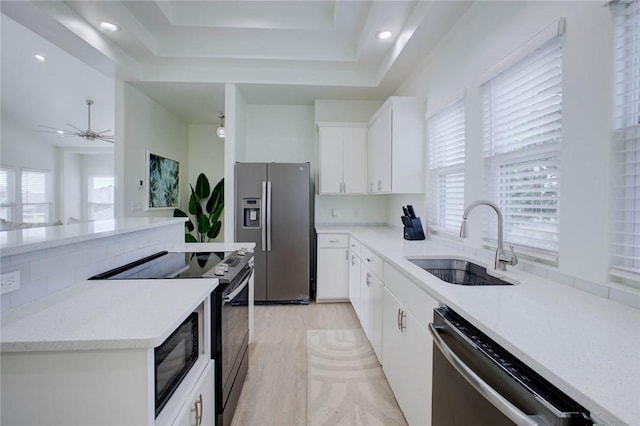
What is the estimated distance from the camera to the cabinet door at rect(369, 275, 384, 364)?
218 centimetres

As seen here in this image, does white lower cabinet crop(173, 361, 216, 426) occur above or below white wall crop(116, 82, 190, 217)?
below

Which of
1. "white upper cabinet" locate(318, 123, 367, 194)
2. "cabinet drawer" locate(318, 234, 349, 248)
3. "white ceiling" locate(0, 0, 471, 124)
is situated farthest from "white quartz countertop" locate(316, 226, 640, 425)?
"white upper cabinet" locate(318, 123, 367, 194)

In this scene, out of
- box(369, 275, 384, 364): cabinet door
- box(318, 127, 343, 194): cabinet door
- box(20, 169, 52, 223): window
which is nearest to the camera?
box(369, 275, 384, 364): cabinet door

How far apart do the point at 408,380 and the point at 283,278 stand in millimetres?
2289

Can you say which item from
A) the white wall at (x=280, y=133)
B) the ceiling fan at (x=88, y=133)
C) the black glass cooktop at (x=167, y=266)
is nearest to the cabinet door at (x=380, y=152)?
the white wall at (x=280, y=133)

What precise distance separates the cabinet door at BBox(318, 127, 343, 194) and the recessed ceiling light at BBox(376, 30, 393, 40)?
125cm

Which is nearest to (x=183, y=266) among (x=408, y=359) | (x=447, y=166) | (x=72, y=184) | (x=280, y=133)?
(x=408, y=359)

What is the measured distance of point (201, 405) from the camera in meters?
1.26

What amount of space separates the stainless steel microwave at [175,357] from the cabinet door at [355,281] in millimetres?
1927

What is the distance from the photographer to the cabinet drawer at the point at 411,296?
1361 mm

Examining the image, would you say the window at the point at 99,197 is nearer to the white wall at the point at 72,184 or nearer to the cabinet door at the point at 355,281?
the white wall at the point at 72,184

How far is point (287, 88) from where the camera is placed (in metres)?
3.70

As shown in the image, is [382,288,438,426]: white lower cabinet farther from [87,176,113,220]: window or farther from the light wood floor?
[87,176,113,220]: window

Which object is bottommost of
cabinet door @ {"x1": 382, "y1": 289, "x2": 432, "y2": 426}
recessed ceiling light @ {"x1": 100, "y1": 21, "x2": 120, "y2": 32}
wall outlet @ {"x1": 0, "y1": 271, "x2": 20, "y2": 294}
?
cabinet door @ {"x1": 382, "y1": 289, "x2": 432, "y2": 426}
